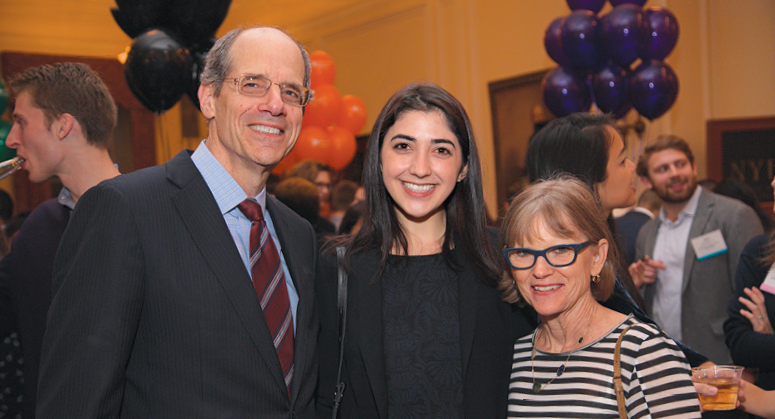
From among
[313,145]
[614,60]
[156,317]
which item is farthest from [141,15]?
[614,60]

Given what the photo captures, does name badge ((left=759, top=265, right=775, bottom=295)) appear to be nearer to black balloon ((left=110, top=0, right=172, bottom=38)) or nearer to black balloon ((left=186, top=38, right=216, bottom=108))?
black balloon ((left=186, top=38, right=216, bottom=108))

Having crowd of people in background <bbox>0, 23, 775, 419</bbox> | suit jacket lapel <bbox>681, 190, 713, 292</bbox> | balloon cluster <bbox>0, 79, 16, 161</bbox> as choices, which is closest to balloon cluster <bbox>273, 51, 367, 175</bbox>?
balloon cluster <bbox>0, 79, 16, 161</bbox>

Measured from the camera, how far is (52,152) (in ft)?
7.09

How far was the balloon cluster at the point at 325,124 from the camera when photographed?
5.98 metres

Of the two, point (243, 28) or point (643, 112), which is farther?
point (643, 112)

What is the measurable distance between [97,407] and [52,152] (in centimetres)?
121

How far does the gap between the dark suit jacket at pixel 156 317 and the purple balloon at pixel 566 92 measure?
365cm

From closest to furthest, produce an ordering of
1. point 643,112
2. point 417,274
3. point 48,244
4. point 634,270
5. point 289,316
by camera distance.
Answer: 1. point 289,316
2. point 417,274
3. point 48,244
4. point 634,270
5. point 643,112

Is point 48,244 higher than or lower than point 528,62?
lower

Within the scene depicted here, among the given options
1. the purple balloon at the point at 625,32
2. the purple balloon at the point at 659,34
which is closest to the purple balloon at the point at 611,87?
the purple balloon at the point at 625,32

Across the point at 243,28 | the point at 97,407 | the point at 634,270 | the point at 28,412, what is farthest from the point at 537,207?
the point at 634,270

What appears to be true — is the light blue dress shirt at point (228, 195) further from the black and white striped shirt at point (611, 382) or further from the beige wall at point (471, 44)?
the beige wall at point (471, 44)

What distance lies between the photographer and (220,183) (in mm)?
1593

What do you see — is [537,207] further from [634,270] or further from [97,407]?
[634,270]
